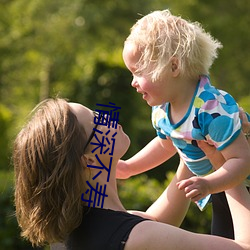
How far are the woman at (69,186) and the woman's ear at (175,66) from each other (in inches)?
12.0

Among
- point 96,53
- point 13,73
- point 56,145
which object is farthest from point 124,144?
point 13,73

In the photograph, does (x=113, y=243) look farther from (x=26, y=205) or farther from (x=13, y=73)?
(x=13, y=73)

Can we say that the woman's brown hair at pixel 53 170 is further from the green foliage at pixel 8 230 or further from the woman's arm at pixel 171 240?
the green foliage at pixel 8 230

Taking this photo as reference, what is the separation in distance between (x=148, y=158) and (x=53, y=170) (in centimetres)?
61

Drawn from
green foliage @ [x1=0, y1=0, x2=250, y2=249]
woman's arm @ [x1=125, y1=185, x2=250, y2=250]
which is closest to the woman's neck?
woman's arm @ [x1=125, y1=185, x2=250, y2=250]

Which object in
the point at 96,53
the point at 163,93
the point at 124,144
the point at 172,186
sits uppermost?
the point at 163,93

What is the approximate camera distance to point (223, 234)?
9.36 ft

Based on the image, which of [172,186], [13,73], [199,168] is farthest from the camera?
[13,73]

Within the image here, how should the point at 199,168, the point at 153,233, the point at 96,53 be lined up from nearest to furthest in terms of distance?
the point at 153,233
the point at 199,168
the point at 96,53

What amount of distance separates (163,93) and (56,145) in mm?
468

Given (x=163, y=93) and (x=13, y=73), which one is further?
(x=13, y=73)

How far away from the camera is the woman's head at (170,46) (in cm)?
262

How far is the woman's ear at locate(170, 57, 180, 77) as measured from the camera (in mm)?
2621

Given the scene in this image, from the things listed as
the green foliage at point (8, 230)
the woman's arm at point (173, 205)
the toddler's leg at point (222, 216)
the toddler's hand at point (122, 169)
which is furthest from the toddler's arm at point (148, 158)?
the green foliage at point (8, 230)
